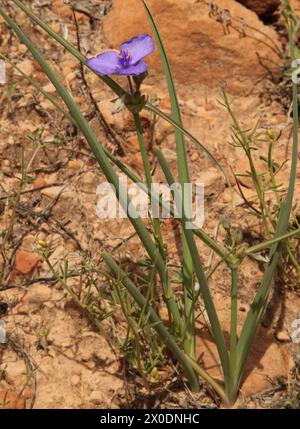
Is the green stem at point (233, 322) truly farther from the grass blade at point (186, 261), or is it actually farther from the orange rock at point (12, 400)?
the orange rock at point (12, 400)

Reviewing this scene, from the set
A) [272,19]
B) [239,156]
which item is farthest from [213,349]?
[272,19]

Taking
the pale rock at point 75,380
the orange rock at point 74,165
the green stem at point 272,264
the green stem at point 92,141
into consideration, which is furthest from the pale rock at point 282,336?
the orange rock at point 74,165

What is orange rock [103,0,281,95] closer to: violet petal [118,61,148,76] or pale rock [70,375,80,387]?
violet petal [118,61,148,76]

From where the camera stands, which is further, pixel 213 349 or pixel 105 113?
pixel 105 113

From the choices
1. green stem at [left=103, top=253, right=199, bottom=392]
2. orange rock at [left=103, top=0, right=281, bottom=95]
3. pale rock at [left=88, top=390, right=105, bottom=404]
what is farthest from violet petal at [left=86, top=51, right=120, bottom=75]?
orange rock at [left=103, top=0, right=281, bottom=95]

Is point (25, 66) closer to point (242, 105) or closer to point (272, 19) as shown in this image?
point (242, 105)
